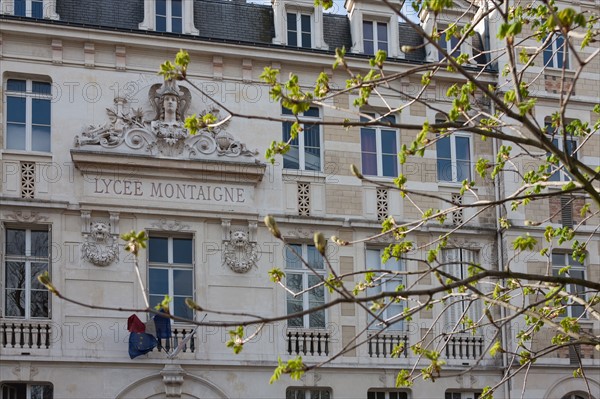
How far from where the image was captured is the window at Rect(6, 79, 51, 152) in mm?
20484

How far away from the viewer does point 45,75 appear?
20.8 meters

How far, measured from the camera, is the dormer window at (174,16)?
21.9 metres

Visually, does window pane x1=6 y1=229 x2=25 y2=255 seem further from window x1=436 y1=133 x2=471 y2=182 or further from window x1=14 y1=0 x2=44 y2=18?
window x1=436 y1=133 x2=471 y2=182

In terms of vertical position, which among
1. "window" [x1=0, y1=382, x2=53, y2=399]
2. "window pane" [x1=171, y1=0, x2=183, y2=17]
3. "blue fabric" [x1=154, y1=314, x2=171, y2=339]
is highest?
"window pane" [x1=171, y1=0, x2=183, y2=17]

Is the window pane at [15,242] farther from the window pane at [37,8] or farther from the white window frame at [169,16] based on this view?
the white window frame at [169,16]

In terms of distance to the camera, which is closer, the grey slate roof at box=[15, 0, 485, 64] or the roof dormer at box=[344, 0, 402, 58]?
the grey slate roof at box=[15, 0, 485, 64]

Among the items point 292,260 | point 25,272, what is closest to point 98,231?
point 25,272

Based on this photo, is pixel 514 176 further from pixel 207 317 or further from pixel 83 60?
pixel 83 60

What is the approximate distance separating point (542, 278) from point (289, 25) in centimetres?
1334

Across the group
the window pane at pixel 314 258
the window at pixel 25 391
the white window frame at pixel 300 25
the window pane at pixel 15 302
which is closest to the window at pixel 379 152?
the window pane at pixel 314 258

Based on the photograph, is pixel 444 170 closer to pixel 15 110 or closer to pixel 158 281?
pixel 158 281

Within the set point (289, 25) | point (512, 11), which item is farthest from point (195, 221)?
point (512, 11)

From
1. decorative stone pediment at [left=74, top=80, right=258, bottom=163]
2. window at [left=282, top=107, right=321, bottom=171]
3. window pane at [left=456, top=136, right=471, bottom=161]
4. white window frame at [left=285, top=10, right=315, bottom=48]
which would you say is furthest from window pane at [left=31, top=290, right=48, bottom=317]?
window pane at [left=456, top=136, right=471, bottom=161]

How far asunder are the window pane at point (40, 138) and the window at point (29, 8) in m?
Answer: 2.07
